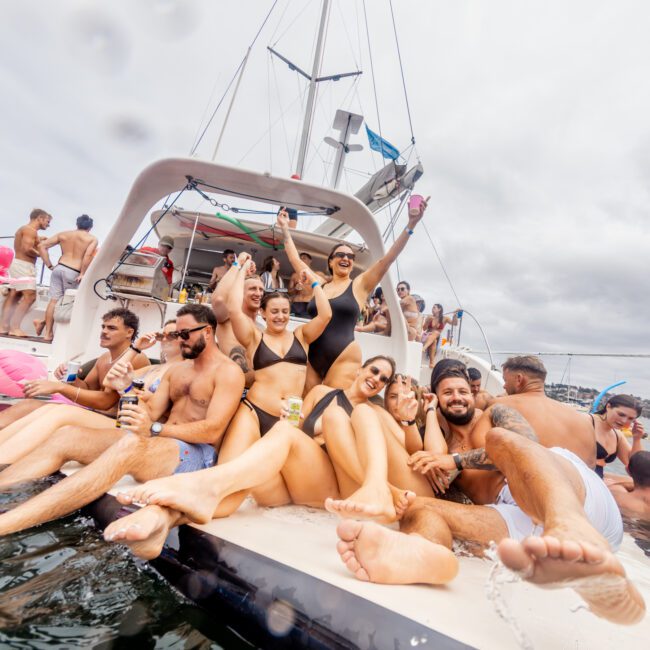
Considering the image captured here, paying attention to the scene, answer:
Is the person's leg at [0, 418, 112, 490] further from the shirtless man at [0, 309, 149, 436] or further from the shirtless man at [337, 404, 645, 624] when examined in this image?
the shirtless man at [337, 404, 645, 624]

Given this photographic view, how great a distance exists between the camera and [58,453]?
2021mm

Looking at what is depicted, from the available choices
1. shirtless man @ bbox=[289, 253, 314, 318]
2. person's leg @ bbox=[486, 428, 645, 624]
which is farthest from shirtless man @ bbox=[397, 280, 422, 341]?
person's leg @ bbox=[486, 428, 645, 624]

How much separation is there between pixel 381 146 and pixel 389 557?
11278 millimetres

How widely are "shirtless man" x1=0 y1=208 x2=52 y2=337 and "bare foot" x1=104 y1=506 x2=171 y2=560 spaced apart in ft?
17.1

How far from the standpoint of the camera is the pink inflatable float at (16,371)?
353cm

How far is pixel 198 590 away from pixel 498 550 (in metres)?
1.04

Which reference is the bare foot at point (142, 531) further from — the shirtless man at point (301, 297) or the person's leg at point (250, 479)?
the shirtless man at point (301, 297)

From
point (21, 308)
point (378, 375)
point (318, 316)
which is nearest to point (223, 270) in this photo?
point (21, 308)

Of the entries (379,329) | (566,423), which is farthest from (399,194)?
(566,423)

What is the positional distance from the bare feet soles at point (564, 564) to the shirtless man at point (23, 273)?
6246 millimetres

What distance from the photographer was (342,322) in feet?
10.7

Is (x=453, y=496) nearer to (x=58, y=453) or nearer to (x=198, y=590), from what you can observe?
(x=198, y=590)

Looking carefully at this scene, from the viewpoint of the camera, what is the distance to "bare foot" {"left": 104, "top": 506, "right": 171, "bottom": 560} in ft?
4.03

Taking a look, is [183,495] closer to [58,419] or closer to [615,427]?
[58,419]
